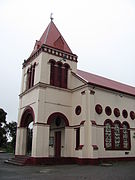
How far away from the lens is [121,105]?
2484 centimetres

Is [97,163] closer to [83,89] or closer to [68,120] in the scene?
[68,120]

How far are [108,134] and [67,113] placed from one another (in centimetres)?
486

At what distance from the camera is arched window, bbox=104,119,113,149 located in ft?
72.9

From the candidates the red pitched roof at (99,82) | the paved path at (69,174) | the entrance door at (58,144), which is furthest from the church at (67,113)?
the paved path at (69,174)

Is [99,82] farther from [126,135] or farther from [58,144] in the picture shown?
[58,144]

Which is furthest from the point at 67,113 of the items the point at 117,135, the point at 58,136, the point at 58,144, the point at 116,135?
the point at 117,135

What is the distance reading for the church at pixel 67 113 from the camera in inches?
805

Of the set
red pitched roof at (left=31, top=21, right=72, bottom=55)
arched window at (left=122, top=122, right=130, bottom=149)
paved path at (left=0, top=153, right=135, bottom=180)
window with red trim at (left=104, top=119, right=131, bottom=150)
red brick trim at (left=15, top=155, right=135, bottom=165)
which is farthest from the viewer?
red pitched roof at (left=31, top=21, right=72, bottom=55)

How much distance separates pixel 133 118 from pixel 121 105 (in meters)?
2.47

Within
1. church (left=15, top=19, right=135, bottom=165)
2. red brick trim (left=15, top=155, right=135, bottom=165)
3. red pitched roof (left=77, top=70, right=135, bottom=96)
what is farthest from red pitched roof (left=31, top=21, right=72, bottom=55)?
red brick trim (left=15, top=155, right=135, bottom=165)

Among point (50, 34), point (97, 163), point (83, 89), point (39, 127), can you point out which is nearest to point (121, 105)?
point (83, 89)

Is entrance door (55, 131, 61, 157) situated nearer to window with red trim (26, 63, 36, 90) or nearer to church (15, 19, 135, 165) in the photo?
church (15, 19, 135, 165)

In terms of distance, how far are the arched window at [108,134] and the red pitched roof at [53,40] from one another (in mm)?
9562

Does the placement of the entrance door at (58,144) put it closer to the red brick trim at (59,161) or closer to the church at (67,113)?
the church at (67,113)
